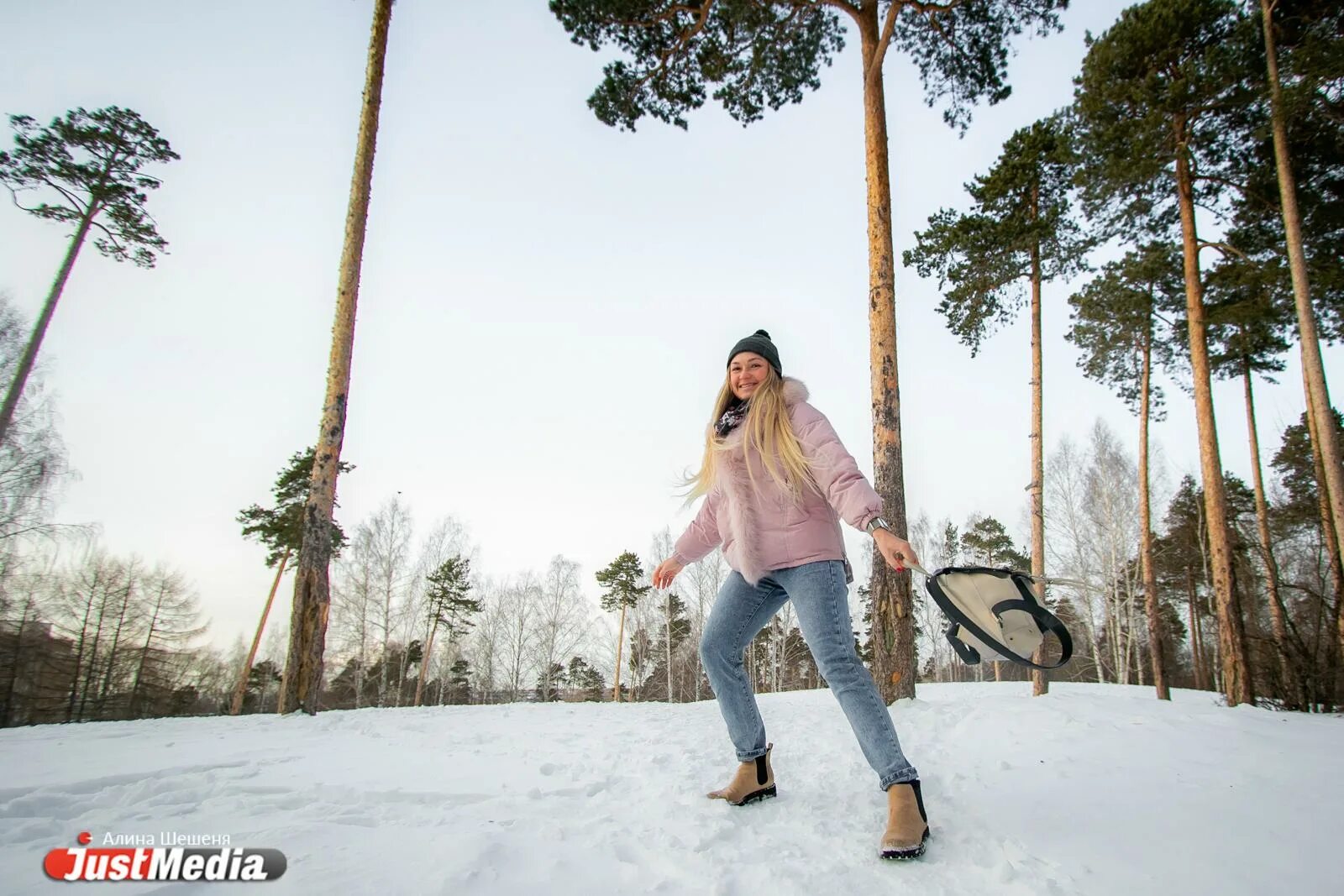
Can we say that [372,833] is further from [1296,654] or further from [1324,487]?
[1324,487]

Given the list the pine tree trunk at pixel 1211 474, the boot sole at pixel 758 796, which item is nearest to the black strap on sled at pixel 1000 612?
the boot sole at pixel 758 796

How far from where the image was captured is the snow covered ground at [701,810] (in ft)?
5.10

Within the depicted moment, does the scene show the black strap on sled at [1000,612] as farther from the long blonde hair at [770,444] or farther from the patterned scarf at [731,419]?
the patterned scarf at [731,419]

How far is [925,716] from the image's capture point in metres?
4.08

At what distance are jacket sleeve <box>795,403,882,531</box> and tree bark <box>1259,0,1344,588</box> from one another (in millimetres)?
8889

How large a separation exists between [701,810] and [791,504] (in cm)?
124

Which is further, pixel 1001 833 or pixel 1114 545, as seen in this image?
pixel 1114 545

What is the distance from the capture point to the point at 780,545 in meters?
2.27

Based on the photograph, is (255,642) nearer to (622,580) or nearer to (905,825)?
(622,580)

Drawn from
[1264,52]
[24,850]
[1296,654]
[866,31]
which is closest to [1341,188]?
[1264,52]

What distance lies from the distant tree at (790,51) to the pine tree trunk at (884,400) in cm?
2

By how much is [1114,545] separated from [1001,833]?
2310cm

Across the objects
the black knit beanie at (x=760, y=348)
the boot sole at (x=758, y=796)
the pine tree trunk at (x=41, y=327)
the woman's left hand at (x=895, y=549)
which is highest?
the pine tree trunk at (x=41, y=327)

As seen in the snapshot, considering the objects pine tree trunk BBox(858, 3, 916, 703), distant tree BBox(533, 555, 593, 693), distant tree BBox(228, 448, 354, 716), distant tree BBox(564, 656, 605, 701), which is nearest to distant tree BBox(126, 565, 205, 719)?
distant tree BBox(228, 448, 354, 716)
